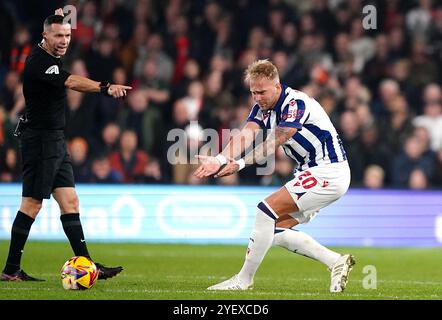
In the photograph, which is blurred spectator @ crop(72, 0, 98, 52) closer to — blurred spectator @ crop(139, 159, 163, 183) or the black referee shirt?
blurred spectator @ crop(139, 159, 163, 183)

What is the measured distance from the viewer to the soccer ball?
984cm

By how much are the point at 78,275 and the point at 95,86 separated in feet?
5.86

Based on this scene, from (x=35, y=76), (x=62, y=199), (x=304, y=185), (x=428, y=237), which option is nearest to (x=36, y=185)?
(x=62, y=199)

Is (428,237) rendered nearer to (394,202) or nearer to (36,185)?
(394,202)

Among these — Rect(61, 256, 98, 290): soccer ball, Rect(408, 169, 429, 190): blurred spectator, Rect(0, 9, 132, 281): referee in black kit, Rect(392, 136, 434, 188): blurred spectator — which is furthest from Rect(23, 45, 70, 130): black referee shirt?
Rect(392, 136, 434, 188): blurred spectator

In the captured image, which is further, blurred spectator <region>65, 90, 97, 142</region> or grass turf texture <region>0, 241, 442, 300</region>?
blurred spectator <region>65, 90, 97, 142</region>

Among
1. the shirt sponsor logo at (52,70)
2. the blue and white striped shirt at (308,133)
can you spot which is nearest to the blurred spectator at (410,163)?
the blue and white striped shirt at (308,133)

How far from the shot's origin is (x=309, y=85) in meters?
18.8

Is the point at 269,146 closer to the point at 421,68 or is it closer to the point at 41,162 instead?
the point at 41,162

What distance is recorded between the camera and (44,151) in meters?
10.6

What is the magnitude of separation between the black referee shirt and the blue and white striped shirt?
2.17 meters

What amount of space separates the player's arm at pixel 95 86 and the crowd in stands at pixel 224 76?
673 centimetres

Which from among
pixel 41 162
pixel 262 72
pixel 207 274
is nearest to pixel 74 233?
pixel 41 162

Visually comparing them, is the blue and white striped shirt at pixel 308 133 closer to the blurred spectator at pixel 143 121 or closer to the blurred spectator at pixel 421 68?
the blurred spectator at pixel 143 121
